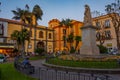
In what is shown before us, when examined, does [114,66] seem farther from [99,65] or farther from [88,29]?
[88,29]

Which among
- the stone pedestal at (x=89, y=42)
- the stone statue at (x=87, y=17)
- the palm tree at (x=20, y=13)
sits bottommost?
the stone pedestal at (x=89, y=42)

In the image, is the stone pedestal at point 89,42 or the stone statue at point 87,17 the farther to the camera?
the stone statue at point 87,17

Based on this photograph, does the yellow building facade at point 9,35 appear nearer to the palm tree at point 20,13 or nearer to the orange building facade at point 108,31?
the palm tree at point 20,13

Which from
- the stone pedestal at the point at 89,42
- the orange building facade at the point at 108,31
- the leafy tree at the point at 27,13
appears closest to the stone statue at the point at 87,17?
the stone pedestal at the point at 89,42

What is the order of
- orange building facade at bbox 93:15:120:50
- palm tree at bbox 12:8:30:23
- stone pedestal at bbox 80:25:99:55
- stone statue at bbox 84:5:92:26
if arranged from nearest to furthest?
1. stone pedestal at bbox 80:25:99:55
2. stone statue at bbox 84:5:92:26
3. palm tree at bbox 12:8:30:23
4. orange building facade at bbox 93:15:120:50

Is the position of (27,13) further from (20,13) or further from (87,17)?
(87,17)

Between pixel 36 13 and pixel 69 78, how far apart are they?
38.8m

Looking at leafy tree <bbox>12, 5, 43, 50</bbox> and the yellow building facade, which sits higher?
leafy tree <bbox>12, 5, 43, 50</bbox>

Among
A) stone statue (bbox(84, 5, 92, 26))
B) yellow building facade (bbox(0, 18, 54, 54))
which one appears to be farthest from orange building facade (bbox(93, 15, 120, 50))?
stone statue (bbox(84, 5, 92, 26))

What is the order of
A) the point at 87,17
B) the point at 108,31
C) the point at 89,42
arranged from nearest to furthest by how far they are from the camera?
the point at 89,42, the point at 87,17, the point at 108,31

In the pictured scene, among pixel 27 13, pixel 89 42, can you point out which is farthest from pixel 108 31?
pixel 89 42

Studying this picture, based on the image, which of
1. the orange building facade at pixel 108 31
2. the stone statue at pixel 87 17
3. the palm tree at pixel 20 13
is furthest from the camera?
the orange building facade at pixel 108 31

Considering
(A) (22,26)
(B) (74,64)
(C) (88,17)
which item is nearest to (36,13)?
(A) (22,26)

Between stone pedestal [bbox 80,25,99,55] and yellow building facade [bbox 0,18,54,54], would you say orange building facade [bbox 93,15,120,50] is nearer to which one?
yellow building facade [bbox 0,18,54,54]
